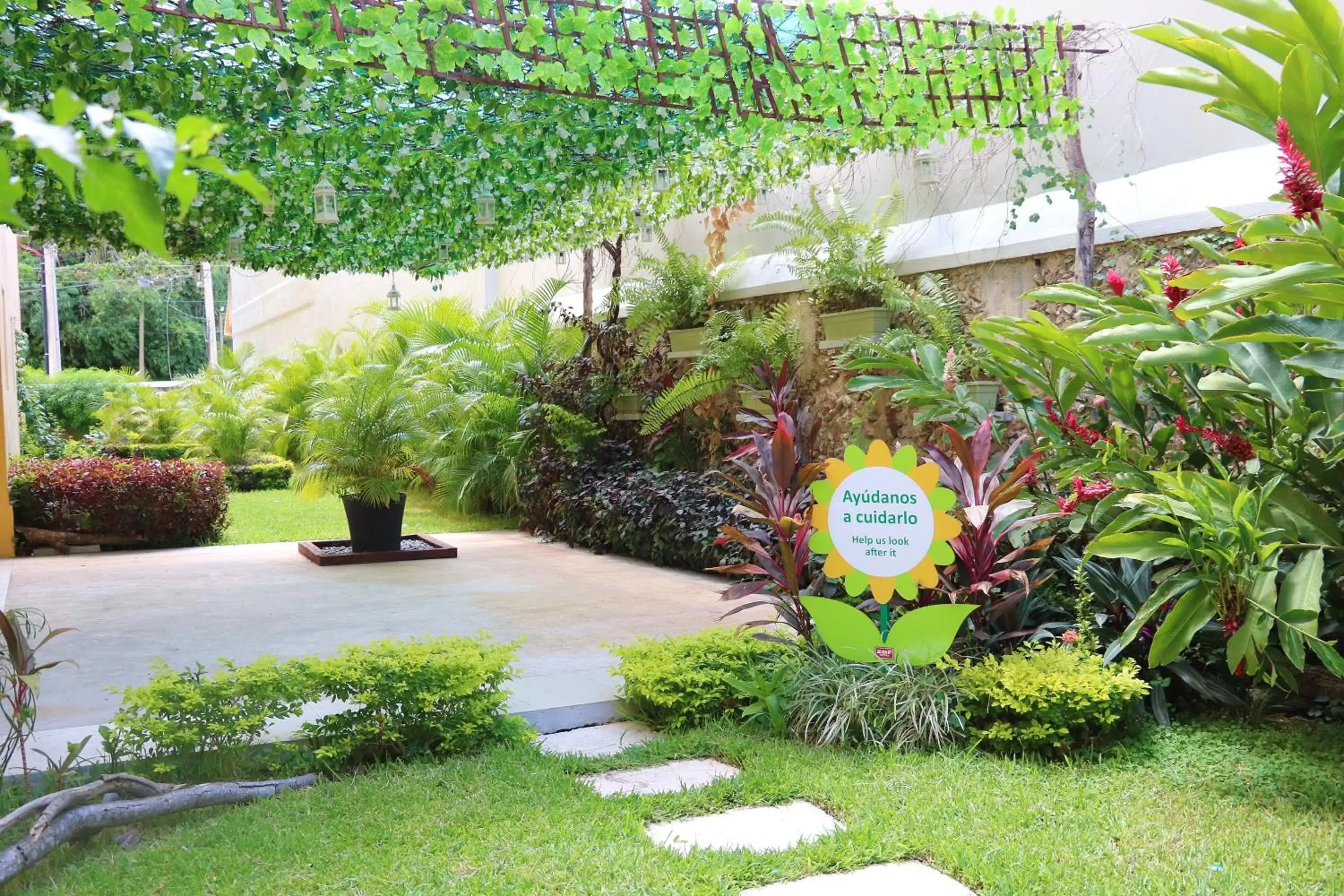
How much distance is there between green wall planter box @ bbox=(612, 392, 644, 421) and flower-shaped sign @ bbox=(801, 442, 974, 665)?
613 centimetres

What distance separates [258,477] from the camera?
1606 cm

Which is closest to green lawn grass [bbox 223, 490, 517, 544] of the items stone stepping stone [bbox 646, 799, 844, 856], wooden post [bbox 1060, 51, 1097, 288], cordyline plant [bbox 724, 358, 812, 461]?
cordyline plant [bbox 724, 358, 812, 461]

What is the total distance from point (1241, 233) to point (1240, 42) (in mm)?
848

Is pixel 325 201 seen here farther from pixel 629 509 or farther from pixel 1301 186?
pixel 1301 186

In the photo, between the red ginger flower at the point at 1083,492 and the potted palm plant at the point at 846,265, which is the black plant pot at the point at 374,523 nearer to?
the potted palm plant at the point at 846,265

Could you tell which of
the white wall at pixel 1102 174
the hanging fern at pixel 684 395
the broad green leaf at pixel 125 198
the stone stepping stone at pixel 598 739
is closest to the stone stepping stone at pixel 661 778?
the stone stepping stone at pixel 598 739

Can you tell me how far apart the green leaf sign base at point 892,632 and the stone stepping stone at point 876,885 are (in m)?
1.21

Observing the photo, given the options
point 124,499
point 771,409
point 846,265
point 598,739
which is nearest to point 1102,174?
point 846,265

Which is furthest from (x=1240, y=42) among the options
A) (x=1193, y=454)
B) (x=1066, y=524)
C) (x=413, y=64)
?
(x=413, y=64)

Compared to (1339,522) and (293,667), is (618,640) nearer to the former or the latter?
(293,667)

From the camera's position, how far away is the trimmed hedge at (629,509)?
8.34 m

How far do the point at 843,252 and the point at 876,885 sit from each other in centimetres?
554

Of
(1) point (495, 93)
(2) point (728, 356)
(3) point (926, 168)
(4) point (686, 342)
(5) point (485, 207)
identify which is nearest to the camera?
(1) point (495, 93)

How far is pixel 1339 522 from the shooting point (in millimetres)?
3984
